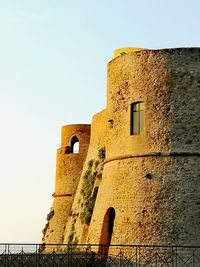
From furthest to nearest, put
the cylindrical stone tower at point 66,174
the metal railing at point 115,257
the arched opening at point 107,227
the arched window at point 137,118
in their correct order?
the cylindrical stone tower at point 66,174
the arched opening at point 107,227
the arched window at point 137,118
the metal railing at point 115,257

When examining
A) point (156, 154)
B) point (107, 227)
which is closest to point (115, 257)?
point (107, 227)

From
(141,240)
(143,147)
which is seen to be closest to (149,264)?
(141,240)

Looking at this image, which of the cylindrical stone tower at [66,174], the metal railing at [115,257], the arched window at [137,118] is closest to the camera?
the metal railing at [115,257]

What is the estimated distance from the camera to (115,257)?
68.0 ft

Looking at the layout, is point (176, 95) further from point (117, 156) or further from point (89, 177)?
point (89, 177)

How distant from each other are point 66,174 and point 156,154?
42.7 feet

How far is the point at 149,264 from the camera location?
65.4 ft

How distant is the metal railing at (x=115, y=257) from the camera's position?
1886cm

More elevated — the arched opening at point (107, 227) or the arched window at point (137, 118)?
the arched window at point (137, 118)

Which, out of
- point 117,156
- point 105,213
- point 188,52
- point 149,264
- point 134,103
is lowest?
point 149,264

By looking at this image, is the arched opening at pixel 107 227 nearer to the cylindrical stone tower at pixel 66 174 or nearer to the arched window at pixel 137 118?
the arched window at pixel 137 118

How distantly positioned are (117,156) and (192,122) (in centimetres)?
297

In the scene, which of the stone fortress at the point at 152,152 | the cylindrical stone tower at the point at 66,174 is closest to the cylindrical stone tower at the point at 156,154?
the stone fortress at the point at 152,152

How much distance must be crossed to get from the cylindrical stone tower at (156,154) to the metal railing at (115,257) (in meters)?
0.33
